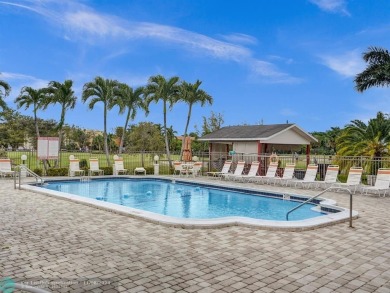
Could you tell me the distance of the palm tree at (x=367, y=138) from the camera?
70.2 ft

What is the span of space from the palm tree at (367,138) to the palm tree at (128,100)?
15210 millimetres

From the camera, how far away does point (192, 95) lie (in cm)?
2750

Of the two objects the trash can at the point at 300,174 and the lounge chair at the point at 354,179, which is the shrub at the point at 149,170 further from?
the lounge chair at the point at 354,179

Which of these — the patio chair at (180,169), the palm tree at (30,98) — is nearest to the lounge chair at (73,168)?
the patio chair at (180,169)

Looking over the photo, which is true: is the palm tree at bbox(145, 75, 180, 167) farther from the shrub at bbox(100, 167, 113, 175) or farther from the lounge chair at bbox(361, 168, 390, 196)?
the lounge chair at bbox(361, 168, 390, 196)

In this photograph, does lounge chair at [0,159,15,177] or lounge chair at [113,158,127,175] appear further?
lounge chair at [113,158,127,175]

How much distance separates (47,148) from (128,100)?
9.59 m

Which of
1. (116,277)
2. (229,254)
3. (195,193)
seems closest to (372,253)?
(229,254)

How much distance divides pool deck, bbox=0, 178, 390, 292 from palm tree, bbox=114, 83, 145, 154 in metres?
19.0

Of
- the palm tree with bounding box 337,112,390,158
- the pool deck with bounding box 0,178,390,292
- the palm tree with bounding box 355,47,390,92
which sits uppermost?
the palm tree with bounding box 355,47,390,92

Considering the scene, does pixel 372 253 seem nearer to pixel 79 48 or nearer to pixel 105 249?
pixel 105 249

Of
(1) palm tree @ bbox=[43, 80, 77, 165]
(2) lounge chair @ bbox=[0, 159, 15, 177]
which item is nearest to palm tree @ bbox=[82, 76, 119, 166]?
(1) palm tree @ bbox=[43, 80, 77, 165]

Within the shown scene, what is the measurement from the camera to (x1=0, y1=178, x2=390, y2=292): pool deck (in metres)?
4.31

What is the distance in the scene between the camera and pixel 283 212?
11430mm
